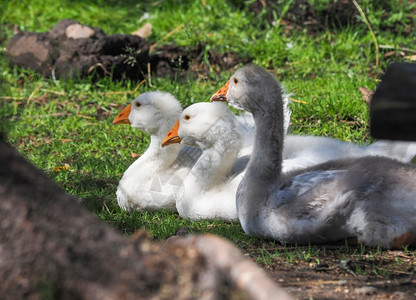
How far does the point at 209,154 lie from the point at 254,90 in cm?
94

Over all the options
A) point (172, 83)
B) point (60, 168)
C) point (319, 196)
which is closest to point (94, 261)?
point (319, 196)

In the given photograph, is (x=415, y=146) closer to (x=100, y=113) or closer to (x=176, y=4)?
(x=100, y=113)

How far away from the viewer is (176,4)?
34.5 feet

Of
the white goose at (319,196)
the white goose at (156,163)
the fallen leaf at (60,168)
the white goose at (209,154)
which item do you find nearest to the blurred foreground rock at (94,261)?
the white goose at (319,196)

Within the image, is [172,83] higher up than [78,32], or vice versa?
[78,32]

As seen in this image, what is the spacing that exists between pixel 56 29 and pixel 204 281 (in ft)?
24.1

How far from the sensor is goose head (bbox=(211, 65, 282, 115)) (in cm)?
457

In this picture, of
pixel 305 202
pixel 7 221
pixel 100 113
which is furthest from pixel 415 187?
pixel 100 113

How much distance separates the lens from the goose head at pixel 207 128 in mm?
5371

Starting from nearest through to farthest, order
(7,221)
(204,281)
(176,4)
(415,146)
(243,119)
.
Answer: (204,281), (7,221), (415,146), (243,119), (176,4)

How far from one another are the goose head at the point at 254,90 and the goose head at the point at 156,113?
105 cm

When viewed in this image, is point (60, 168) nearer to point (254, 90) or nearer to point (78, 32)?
point (254, 90)

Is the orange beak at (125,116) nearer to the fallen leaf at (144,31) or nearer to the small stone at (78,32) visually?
the small stone at (78,32)

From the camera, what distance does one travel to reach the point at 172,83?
8.42 m
